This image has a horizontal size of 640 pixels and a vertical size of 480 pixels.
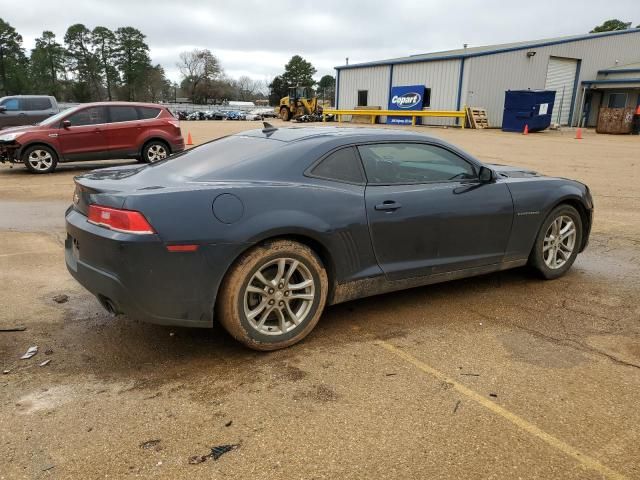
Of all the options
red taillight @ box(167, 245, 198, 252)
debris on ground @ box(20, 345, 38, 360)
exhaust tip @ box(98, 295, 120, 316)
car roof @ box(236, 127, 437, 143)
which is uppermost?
car roof @ box(236, 127, 437, 143)

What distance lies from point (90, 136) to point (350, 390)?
36.4ft

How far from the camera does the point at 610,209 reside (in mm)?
8570

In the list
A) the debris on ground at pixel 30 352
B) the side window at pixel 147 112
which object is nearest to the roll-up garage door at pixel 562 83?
the side window at pixel 147 112

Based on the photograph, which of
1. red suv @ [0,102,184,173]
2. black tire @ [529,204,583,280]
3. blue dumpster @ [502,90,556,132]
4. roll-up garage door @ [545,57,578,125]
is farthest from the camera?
roll-up garage door @ [545,57,578,125]

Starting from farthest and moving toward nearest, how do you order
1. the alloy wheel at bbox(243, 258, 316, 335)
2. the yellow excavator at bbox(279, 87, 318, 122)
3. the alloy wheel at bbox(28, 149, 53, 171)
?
the yellow excavator at bbox(279, 87, 318, 122) → the alloy wheel at bbox(28, 149, 53, 171) → the alloy wheel at bbox(243, 258, 316, 335)

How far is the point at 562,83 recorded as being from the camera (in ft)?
115

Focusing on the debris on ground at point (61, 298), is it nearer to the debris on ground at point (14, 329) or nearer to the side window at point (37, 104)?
the debris on ground at point (14, 329)

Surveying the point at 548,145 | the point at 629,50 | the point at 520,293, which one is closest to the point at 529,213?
the point at 520,293

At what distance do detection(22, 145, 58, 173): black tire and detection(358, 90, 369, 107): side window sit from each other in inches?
1243

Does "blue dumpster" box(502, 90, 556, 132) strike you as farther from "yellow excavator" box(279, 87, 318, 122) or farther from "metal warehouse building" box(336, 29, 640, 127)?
"yellow excavator" box(279, 87, 318, 122)

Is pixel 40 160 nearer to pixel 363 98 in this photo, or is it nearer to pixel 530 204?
pixel 530 204

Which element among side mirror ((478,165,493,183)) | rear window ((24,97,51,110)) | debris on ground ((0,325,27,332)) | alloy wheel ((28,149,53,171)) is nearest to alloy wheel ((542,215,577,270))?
side mirror ((478,165,493,183))

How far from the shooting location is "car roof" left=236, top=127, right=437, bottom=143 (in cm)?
395

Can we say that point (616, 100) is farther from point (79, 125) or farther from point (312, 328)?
point (312, 328)
